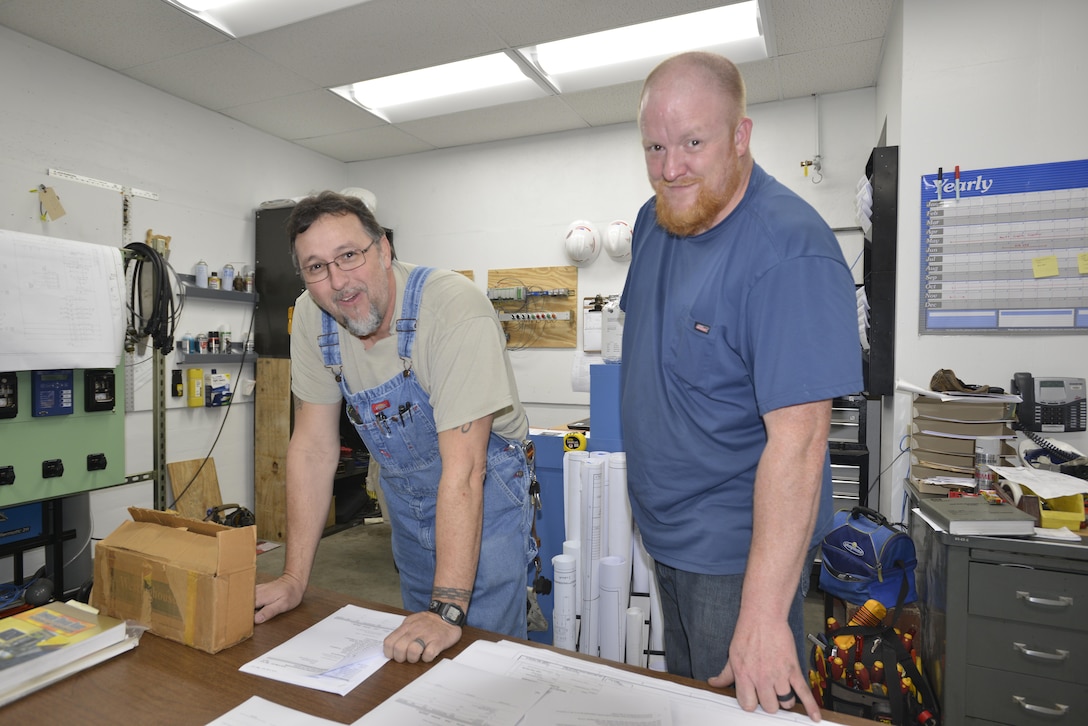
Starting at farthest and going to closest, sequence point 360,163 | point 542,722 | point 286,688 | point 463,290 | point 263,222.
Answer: point 360,163, point 263,222, point 463,290, point 286,688, point 542,722

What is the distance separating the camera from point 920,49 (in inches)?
106

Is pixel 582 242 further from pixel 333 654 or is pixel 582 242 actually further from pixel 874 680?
pixel 333 654

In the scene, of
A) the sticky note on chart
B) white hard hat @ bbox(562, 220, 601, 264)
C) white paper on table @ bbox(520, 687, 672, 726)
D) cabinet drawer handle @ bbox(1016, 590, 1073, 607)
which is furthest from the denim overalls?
white hard hat @ bbox(562, 220, 601, 264)

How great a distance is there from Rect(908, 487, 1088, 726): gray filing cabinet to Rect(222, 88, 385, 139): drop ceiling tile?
4031 mm

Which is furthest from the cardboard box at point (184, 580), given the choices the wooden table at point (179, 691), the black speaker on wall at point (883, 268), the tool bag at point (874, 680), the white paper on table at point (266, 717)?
the black speaker on wall at point (883, 268)

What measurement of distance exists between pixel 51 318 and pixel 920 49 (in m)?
3.94

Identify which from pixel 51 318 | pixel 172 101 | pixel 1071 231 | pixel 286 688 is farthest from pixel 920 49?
pixel 172 101

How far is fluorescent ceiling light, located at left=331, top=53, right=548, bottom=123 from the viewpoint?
3.62m

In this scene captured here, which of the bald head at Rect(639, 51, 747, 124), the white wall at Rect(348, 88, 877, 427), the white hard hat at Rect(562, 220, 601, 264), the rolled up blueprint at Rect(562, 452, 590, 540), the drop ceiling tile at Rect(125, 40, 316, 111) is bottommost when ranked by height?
the rolled up blueprint at Rect(562, 452, 590, 540)

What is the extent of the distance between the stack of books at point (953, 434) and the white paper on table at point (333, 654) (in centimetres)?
218

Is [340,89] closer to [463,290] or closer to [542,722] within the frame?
[463,290]

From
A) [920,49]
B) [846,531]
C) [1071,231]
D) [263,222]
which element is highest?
[920,49]

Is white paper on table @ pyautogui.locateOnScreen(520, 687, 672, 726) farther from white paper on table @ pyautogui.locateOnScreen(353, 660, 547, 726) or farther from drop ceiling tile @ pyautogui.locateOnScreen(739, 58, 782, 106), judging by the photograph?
drop ceiling tile @ pyautogui.locateOnScreen(739, 58, 782, 106)

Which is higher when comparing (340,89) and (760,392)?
(340,89)
